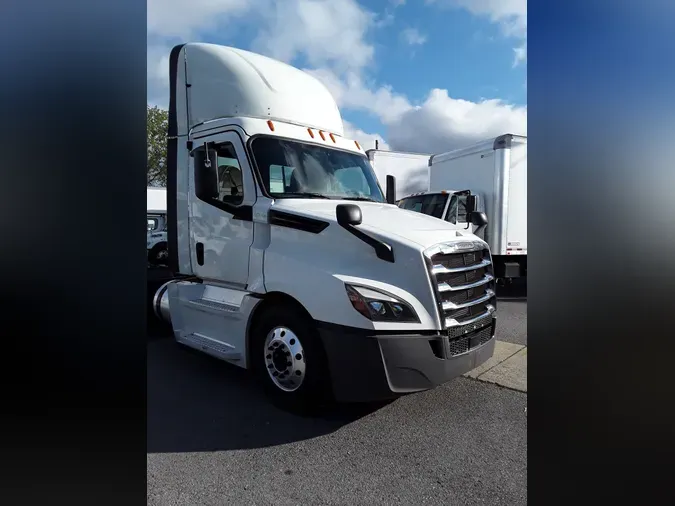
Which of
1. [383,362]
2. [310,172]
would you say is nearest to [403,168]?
[310,172]

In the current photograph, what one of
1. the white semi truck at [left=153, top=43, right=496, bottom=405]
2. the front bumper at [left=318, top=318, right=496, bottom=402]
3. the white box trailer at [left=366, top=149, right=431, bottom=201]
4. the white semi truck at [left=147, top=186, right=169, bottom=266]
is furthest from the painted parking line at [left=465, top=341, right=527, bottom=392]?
the white semi truck at [left=147, top=186, right=169, bottom=266]

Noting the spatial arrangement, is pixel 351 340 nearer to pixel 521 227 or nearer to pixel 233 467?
pixel 233 467

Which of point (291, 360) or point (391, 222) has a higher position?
point (391, 222)

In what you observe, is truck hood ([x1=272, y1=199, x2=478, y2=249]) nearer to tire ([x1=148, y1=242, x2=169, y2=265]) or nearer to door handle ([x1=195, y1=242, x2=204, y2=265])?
door handle ([x1=195, y1=242, x2=204, y2=265])

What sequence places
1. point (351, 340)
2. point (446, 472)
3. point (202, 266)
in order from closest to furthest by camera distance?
point (446, 472)
point (351, 340)
point (202, 266)

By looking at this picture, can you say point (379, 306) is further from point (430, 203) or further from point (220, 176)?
point (430, 203)

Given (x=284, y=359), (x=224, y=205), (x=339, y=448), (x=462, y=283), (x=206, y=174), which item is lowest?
(x=339, y=448)

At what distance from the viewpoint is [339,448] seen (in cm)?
293

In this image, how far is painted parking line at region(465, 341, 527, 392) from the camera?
4158 millimetres

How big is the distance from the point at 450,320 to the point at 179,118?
3.73 metres

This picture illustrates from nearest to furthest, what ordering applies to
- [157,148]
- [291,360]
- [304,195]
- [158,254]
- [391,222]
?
[291,360] → [391,222] → [304,195] → [158,254] → [157,148]

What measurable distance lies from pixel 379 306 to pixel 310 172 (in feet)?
5.77

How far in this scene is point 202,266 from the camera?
14.4 feet
